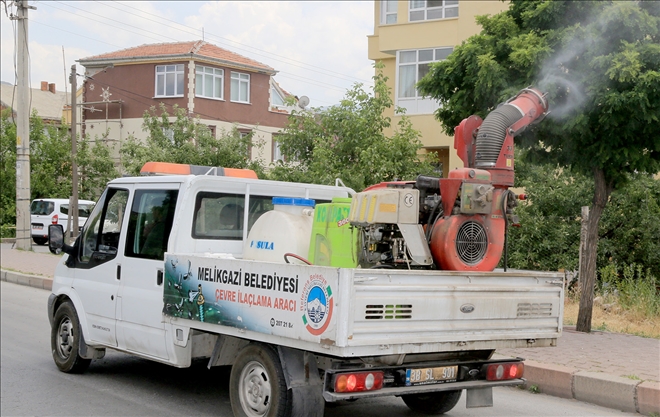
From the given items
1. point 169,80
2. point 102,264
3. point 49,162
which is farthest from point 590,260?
point 49,162

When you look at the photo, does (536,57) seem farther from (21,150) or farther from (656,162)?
(21,150)

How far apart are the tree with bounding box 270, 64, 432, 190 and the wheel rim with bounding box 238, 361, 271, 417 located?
9.81 metres

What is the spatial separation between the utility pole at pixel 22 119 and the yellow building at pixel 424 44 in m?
11.8

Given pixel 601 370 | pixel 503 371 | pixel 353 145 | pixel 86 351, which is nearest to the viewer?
pixel 503 371

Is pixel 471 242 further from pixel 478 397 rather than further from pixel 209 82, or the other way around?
pixel 209 82

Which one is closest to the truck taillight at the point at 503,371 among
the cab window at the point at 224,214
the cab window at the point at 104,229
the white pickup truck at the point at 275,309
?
the white pickup truck at the point at 275,309

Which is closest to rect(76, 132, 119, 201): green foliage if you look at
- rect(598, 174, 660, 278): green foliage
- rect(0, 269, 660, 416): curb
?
rect(598, 174, 660, 278): green foliage

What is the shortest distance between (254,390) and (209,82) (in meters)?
37.9

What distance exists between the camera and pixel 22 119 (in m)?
23.8

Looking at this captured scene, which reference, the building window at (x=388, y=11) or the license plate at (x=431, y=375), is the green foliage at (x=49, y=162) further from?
the license plate at (x=431, y=375)

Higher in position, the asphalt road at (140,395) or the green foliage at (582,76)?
the green foliage at (582,76)

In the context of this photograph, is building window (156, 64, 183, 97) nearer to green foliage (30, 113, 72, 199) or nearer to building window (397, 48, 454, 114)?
green foliage (30, 113, 72, 199)

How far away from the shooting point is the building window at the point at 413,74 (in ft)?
84.2

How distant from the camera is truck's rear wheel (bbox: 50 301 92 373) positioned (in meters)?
7.92
